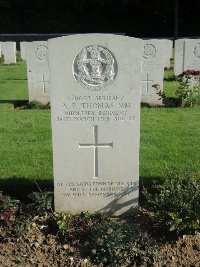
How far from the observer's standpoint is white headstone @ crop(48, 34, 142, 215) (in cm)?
371

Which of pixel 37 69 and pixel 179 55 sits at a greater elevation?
pixel 179 55

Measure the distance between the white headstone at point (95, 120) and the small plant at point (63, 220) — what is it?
12cm

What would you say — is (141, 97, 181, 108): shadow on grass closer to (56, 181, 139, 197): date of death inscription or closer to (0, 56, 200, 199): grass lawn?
(0, 56, 200, 199): grass lawn

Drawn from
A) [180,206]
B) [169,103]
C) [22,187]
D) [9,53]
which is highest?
[9,53]

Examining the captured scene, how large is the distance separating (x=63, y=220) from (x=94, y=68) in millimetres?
1388

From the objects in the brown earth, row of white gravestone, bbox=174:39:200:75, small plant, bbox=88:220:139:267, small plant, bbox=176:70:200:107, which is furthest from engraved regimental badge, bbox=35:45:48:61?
small plant, bbox=88:220:139:267

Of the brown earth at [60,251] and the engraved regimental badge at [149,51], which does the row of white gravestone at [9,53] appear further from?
the brown earth at [60,251]

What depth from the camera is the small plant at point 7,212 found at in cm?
377

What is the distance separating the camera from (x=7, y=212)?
12.4ft

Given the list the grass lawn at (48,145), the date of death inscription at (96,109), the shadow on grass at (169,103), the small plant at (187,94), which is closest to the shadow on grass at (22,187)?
the grass lawn at (48,145)

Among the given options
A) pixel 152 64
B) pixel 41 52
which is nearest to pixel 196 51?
pixel 152 64

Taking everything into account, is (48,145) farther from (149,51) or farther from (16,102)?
(149,51)

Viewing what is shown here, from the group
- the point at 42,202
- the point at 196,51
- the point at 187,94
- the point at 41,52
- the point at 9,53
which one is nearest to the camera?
the point at 42,202

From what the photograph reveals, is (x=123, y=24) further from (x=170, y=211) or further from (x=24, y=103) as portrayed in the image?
(x=170, y=211)
